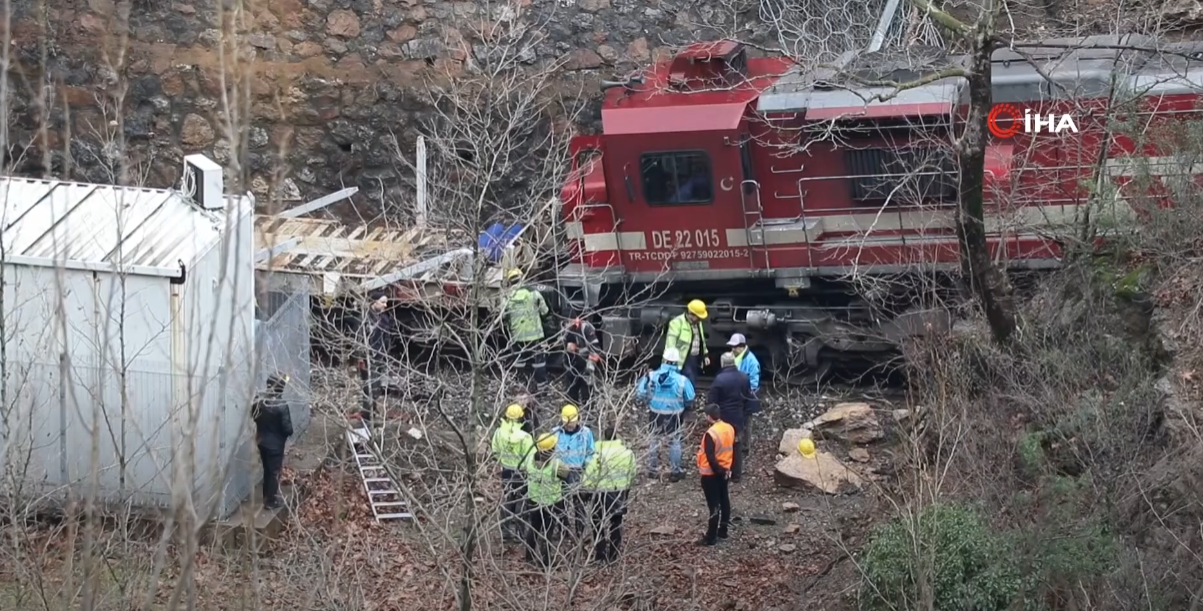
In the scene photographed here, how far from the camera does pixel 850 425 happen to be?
12.9 meters

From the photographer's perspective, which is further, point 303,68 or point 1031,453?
point 303,68

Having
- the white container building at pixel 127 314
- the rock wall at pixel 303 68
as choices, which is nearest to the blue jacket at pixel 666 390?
the white container building at pixel 127 314

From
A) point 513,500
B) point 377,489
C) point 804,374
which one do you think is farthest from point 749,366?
point 513,500

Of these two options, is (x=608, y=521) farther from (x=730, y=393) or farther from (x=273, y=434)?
(x=273, y=434)

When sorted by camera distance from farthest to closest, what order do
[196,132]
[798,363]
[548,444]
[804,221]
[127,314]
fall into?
[196,132] → [798,363] → [804,221] → [127,314] → [548,444]

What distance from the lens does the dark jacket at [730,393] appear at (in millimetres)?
11977

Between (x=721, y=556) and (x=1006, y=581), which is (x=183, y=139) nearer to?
(x=721, y=556)

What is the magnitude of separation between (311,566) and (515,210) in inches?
302

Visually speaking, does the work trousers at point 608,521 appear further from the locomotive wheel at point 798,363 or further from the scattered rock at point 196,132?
the scattered rock at point 196,132

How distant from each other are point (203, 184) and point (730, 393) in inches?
187

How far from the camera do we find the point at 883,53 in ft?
43.2

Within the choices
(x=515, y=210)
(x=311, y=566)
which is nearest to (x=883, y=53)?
(x=515, y=210)

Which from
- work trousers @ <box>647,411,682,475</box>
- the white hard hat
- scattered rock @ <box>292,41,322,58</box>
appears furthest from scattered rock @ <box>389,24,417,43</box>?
work trousers @ <box>647,411,682,475</box>

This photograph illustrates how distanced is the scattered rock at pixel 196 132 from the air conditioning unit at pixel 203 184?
6.61 metres
